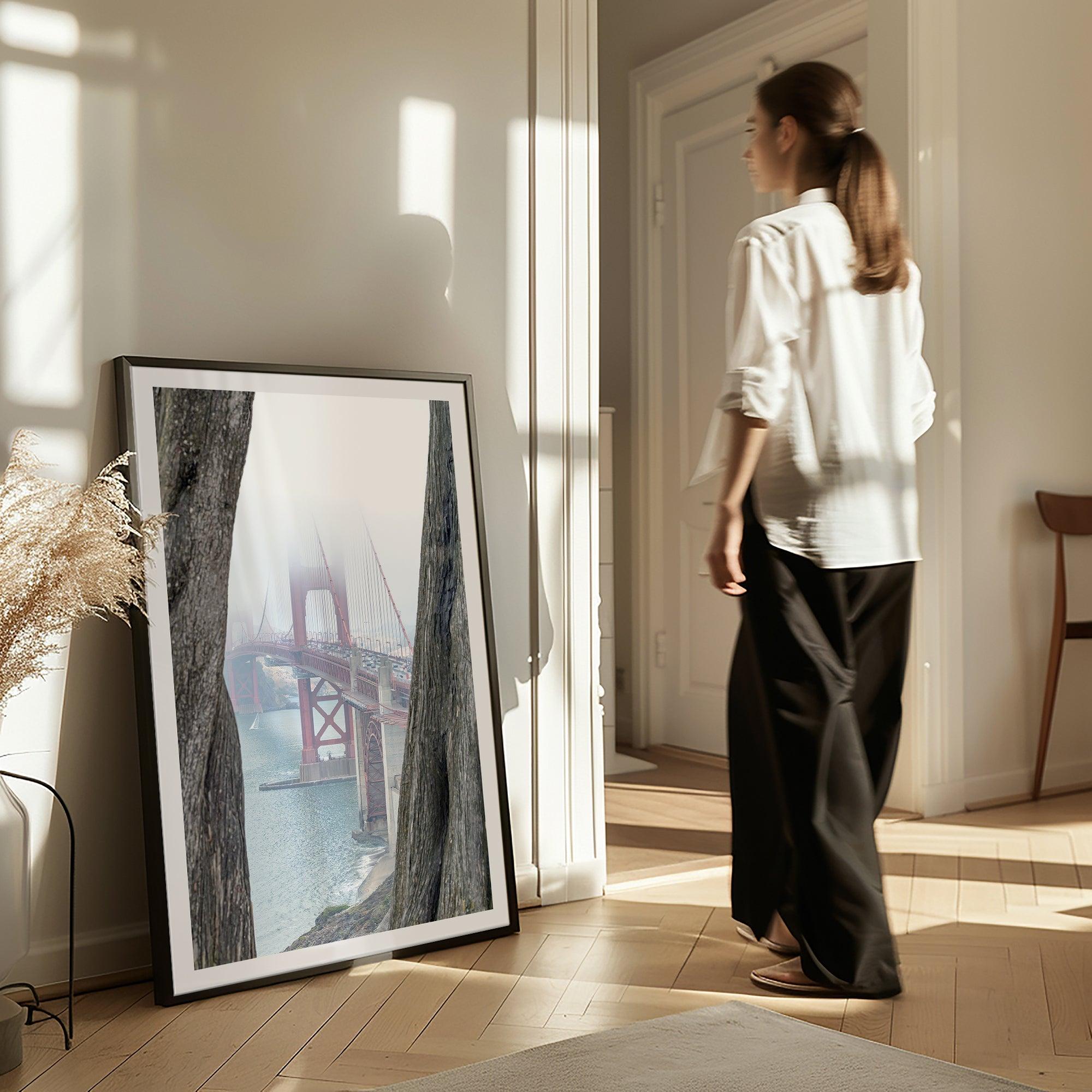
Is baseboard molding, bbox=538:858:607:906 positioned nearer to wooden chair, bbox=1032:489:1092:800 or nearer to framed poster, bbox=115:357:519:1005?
framed poster, bbox=115:357:519:1005

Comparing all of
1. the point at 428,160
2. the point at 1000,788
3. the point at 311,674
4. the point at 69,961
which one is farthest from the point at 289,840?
the point at 1000,788

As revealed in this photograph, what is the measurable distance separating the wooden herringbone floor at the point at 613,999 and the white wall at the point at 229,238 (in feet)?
0.87

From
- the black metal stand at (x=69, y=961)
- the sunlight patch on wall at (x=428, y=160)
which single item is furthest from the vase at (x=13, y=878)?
the sunlight patch on wall at (x=428, y=160)

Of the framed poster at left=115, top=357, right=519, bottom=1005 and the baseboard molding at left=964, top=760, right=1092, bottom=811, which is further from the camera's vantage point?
the baseboard molding at left=964, top=760, right=1092, bottom=811

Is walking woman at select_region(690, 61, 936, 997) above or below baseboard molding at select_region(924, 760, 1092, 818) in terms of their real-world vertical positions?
above

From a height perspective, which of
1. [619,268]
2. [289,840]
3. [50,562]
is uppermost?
[619,268]

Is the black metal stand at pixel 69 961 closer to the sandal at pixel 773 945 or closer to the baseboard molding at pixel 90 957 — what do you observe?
the baseboard molding at pixel 90 957

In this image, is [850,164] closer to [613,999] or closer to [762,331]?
[762,331]

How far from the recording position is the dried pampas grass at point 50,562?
1763mm

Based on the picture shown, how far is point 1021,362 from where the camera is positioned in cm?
363

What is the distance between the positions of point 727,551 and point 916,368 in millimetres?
508

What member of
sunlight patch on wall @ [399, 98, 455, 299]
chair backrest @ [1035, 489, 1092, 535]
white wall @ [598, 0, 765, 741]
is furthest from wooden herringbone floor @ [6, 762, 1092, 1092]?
white wall @ [598, 0, 765, 741]

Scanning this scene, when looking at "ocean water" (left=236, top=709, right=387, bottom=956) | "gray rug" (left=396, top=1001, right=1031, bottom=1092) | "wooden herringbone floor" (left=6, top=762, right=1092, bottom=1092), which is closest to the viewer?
"gray rug" (left=396, top=1001, right=1031, bottom=1092)

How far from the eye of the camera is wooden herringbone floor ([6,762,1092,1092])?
5.88 ft
